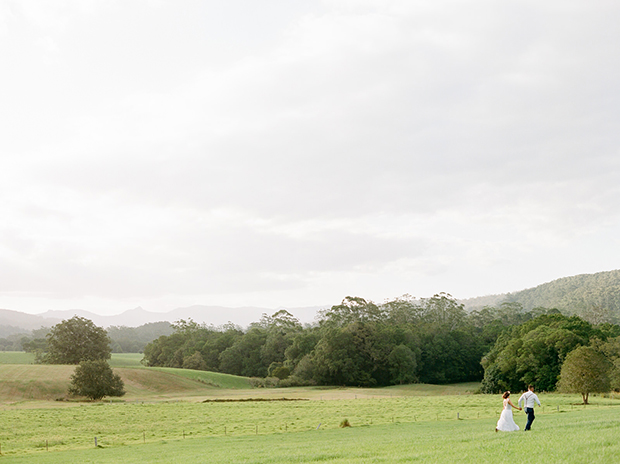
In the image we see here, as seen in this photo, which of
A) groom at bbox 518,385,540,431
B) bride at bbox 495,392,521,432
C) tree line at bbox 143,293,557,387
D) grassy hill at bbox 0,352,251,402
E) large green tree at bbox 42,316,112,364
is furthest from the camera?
large green tree at bbox 42,316,112,364

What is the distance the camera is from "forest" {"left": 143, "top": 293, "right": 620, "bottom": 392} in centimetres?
6988

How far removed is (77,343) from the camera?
109938 mm

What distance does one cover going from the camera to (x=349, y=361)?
323 ft

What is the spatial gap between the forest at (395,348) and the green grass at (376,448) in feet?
139

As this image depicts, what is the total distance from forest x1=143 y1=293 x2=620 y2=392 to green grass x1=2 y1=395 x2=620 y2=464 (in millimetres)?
42501

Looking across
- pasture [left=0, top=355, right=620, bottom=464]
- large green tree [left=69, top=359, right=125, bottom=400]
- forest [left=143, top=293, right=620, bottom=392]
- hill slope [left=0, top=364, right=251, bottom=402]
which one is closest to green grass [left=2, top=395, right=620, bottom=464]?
pasture [left=0, top=355, right=620, bottom=464]

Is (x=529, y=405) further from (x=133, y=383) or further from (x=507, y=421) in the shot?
(x=133, y=383)

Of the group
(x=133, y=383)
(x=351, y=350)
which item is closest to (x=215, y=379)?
(x=133, y=383)

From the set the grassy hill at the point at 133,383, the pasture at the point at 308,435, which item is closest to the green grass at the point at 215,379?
the grassy hill at the point at 133,383

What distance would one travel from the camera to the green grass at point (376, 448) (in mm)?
12429

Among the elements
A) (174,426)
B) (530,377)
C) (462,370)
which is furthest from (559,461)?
(462,370)

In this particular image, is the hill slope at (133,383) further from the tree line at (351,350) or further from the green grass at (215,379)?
the tree line at (351,350)

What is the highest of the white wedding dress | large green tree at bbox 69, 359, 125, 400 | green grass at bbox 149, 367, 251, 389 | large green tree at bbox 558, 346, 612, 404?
the white wedding dress

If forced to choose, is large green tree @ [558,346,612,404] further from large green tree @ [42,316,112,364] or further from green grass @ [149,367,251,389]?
large green tree @ [42,316,112,364]
